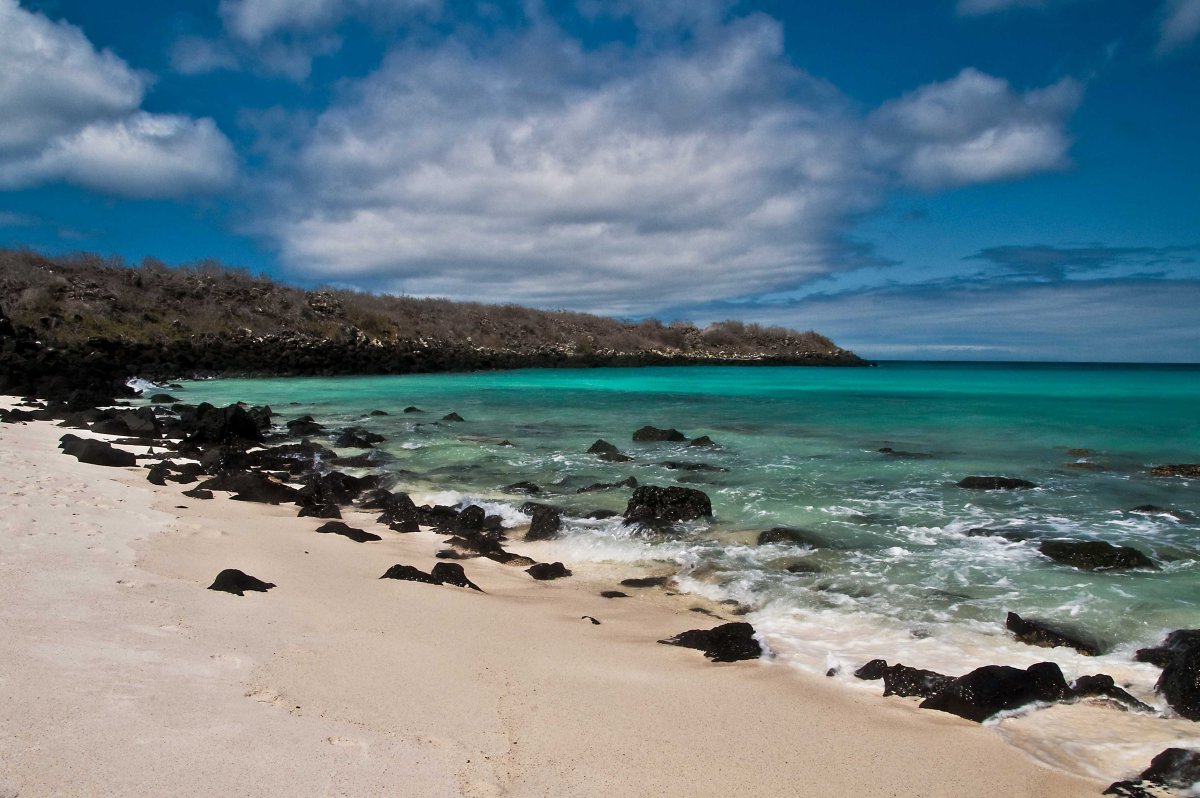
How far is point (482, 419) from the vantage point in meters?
19.0

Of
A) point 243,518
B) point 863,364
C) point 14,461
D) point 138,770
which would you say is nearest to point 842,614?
point 138,770

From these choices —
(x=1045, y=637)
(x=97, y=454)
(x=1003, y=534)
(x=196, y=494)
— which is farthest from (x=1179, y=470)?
(x=97, y=454)

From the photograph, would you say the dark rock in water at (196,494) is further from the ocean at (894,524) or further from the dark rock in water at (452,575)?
the dark rock in water at (452,575)

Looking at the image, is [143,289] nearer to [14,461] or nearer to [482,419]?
[482,419]

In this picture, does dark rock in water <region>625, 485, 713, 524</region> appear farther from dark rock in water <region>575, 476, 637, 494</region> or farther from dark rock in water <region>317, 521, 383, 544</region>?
dark rock in water <region>317, 521, 383, 544</region>

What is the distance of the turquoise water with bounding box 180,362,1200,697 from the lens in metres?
5.02

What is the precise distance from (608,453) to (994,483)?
6.26m

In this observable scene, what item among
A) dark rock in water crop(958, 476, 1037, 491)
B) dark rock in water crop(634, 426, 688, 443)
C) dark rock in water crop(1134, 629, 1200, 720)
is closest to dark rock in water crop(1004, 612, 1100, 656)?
dark rock in water crop(1134, 629, 1200, 720)

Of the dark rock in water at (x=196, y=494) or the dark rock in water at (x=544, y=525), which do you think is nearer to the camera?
the dark rock in water at (x=544, y=525)

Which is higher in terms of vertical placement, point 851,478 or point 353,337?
point 353,337

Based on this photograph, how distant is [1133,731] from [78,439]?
11.9 metres

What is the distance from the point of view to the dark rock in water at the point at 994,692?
348cm

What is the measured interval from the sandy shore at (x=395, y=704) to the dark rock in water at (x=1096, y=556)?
396cm

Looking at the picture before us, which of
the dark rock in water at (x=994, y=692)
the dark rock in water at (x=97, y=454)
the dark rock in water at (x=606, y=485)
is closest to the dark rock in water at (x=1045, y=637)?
the dark rock in water at (x=994, y=692)
